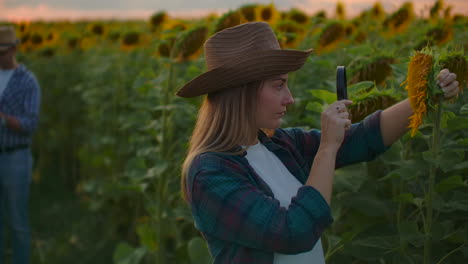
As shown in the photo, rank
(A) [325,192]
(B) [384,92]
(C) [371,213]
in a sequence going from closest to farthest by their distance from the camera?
(A) [325,192]
(B) [384,92]
(C) [371,213]

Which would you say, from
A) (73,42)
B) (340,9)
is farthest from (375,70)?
(73,42)

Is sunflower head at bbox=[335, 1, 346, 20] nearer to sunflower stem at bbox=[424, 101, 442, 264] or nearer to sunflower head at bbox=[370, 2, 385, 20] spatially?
sunflower head at bbox=[370, 2, 385, 20]

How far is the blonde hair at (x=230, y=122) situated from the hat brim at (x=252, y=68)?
0.12 ft

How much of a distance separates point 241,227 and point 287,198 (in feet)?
0.74

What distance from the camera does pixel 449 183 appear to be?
2156 mm

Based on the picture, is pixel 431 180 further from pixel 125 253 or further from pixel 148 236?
pixel 125 253

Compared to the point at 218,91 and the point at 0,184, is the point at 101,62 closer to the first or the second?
the point at 0,184

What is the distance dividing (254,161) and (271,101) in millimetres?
200

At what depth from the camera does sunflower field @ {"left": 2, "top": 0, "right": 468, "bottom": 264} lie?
2.29 meters


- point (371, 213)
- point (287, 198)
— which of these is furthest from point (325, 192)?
point (371, 213)

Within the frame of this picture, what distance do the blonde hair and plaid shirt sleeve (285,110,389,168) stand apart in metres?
0.34

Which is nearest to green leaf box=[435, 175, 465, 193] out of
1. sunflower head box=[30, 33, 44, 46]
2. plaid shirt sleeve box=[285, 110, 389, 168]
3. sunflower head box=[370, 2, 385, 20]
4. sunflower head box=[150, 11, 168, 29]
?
plaid shirt sleeve box=[285, 110, 389, 168]

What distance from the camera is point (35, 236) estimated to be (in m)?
5.75

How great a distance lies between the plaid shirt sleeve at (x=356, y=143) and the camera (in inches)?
83.8
